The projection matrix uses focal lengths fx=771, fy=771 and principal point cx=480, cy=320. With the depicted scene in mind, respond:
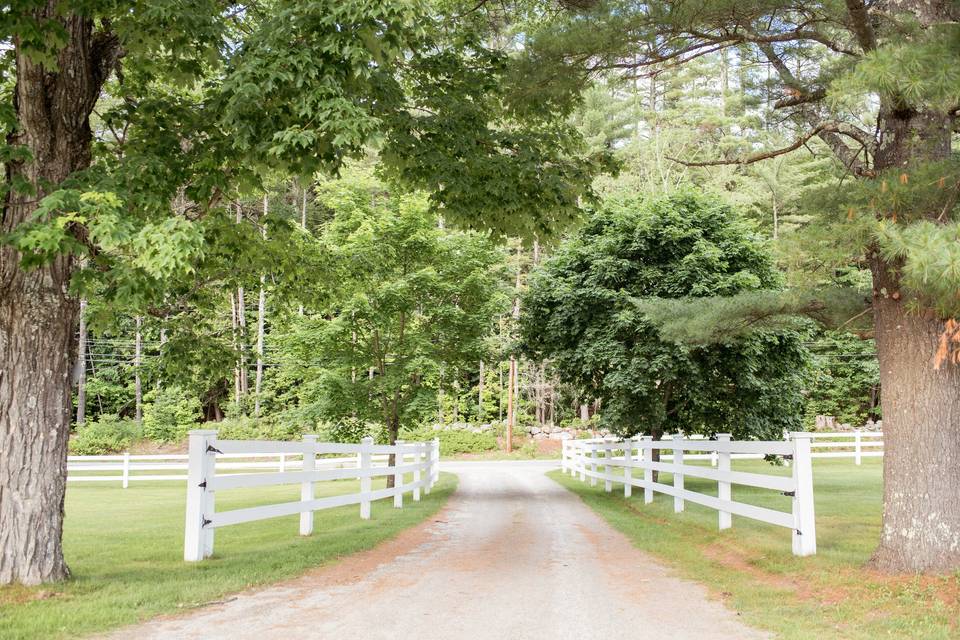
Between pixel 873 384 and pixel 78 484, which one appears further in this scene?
pixel 873 384

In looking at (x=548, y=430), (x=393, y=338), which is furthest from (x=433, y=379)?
(x=548, y=430)

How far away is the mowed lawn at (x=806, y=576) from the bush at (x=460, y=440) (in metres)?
25.5

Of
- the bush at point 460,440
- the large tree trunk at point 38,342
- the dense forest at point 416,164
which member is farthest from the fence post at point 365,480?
the bush at point 460,440

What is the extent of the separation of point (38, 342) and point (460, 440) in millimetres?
32422

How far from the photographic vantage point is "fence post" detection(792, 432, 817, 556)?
7.23 meters

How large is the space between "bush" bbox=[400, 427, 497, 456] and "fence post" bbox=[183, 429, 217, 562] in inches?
1192

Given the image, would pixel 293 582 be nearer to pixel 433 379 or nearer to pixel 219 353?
pixel 219 353

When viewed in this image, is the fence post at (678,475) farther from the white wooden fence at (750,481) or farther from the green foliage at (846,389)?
the green foliage at (846,389)

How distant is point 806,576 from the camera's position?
6.49 m

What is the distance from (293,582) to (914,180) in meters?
5.92

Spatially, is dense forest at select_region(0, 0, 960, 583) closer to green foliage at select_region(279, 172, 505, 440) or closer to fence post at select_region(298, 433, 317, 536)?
fence post at select_region(298, 433, 317, 536)

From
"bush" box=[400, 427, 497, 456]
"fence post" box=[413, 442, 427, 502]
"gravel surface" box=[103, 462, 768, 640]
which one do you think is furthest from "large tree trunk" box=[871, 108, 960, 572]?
"bush" box=[400, 427, 497, 456]

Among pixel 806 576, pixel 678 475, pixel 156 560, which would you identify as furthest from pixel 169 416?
pixel 806 576

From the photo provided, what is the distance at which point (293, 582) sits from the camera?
645 cm
